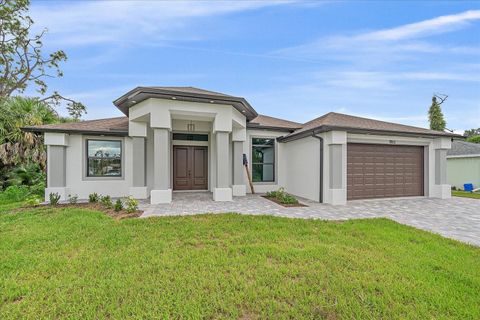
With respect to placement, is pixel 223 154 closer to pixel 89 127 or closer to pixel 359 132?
pixel 359 132

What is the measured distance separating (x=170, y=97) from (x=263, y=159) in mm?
5914

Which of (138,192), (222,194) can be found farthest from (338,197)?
(138,192)

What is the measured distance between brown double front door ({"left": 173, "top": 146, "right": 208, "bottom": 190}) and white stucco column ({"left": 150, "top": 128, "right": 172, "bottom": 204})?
3.15 metres

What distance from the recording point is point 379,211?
7305 millimetres

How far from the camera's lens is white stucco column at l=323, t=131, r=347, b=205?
830cm

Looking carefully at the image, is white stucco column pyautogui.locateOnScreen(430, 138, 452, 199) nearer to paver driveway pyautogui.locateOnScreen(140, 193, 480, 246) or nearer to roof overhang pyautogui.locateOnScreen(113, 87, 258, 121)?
paver driveway pyautogui.locateOnScreen(140, 193, 480, 246)

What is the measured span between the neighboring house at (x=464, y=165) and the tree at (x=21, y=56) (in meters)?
30.5

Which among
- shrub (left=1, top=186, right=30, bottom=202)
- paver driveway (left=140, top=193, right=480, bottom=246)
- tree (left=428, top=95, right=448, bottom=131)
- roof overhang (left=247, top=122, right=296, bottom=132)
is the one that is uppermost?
tree (left=428, top=95, right=448, bottom=131)

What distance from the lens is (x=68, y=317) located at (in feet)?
7.36

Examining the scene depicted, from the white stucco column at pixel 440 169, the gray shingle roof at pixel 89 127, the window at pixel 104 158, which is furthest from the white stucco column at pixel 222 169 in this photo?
the white stucco column at pixel 440 169

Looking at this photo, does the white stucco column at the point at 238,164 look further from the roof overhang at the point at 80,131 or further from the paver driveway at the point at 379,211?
the roof overhang at the point at 80,131

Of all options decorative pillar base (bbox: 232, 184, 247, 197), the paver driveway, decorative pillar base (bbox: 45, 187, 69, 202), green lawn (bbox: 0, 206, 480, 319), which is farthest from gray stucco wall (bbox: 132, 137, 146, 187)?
green lawn (bbox: 0, 206, 480, 319)

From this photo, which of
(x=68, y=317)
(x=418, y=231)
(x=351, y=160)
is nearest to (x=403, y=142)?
(x=351, y=160)

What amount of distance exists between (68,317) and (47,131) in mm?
9287
